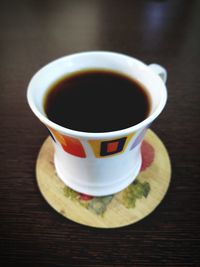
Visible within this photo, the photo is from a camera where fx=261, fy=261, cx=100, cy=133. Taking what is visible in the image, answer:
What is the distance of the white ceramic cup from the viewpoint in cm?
48

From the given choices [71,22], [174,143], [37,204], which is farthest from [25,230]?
[71,22]

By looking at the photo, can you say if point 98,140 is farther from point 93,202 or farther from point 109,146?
point 93,202

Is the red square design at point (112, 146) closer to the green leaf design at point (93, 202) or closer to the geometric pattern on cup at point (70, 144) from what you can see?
the geometric pattern on cup at point (70, 144)

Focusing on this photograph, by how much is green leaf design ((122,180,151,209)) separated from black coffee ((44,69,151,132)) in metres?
0.16

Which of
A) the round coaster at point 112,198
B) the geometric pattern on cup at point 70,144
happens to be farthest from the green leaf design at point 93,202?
the geometric pattern on cup at point 70,144

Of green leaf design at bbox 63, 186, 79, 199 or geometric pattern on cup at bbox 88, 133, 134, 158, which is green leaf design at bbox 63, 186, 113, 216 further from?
geometric pattern on cup at bbox 88, 133, 134, 158

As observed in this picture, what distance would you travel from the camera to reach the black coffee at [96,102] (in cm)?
57

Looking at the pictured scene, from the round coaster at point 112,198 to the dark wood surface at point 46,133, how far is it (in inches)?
0.7

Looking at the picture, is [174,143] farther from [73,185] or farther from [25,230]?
[25,230]

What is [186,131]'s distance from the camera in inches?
29.7

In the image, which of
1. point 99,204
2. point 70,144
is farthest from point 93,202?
point 70,144

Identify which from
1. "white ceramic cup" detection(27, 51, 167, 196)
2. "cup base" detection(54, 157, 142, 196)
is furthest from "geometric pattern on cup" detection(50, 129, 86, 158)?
"cup base" detection(54, 157, 142, 196)

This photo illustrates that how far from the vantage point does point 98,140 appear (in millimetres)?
460

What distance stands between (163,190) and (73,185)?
8.4 inches
